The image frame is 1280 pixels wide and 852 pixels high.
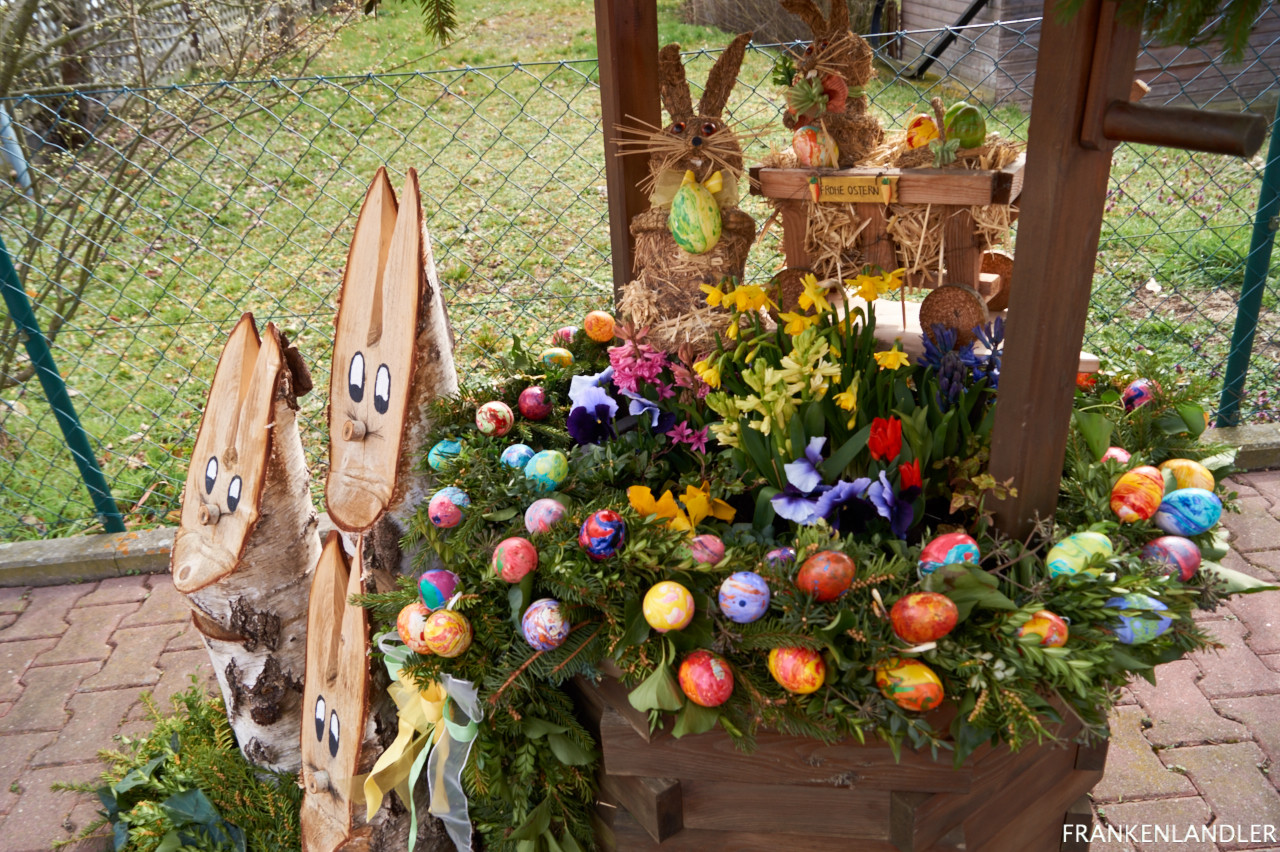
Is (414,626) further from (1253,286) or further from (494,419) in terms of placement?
(1253,286)

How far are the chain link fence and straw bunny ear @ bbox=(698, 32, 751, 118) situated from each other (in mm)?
574

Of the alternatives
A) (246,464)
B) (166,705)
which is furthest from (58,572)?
(246,464)

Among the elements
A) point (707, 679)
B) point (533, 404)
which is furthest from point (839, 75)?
point (707, 679)

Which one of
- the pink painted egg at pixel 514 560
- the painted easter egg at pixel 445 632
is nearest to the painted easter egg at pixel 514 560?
the pink painted egg at pixel 514 560

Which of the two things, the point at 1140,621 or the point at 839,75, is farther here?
the point at 839,75

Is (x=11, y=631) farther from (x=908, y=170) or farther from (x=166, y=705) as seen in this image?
(x=908, y=170)

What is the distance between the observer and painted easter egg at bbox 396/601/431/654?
150cm

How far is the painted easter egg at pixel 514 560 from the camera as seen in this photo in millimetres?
1464

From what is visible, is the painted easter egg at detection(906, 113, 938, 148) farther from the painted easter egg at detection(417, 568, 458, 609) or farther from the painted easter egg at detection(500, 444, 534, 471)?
the painted easter egg at detection(417, 568, 458, 609)

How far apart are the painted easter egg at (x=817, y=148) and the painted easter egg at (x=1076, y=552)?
78cm

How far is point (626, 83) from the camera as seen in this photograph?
5.97 ft

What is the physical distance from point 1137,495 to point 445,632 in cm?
115

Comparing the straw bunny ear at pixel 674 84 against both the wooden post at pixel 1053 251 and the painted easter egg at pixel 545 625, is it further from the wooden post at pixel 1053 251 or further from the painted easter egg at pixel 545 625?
the painted easter egg at pixel 545 625

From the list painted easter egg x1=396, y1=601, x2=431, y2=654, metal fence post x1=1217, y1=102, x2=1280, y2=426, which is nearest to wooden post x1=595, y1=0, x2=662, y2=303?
painted easter egg x1=396, y1=601, x2=431, y2=654
